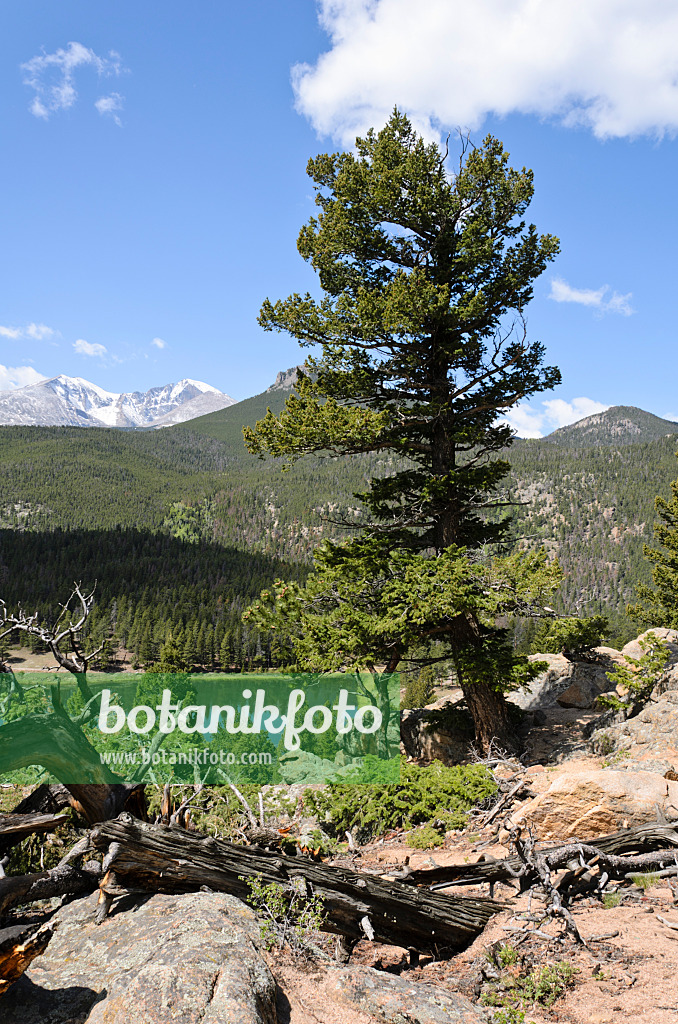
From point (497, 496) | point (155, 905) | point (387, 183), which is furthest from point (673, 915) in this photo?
point (387, 183)

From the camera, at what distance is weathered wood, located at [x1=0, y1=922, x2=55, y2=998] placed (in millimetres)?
3463

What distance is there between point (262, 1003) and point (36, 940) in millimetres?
1616

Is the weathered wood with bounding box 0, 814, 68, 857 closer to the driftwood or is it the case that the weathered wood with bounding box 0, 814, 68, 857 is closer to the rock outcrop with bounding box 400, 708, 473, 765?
the driftwood

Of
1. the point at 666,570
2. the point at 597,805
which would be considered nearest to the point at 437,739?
the point at 597,805

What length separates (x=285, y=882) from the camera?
203 inches

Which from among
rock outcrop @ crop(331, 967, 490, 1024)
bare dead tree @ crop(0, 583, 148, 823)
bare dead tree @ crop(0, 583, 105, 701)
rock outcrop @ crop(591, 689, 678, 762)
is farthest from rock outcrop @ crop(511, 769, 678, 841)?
bare dead tree @ crop(0, 583, 105, 701)

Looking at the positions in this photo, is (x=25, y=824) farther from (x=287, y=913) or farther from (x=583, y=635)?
(x=583, y=635)

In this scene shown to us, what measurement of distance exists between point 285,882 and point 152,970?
1.54 metres

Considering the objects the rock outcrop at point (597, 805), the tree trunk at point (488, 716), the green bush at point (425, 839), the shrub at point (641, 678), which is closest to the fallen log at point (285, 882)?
the rock outcrop at point (597, 805)

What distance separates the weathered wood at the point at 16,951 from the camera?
346 centimetres

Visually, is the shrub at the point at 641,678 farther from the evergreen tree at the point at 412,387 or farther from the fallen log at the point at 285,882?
the fallen log at the point at 285,882

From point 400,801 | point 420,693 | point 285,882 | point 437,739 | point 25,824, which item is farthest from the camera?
point 420,693

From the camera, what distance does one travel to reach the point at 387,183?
12.8m

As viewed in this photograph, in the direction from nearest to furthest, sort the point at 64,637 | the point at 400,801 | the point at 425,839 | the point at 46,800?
the point at 46,800 < the point at 64,637 < the point at 425,839 < the point at 400,801
